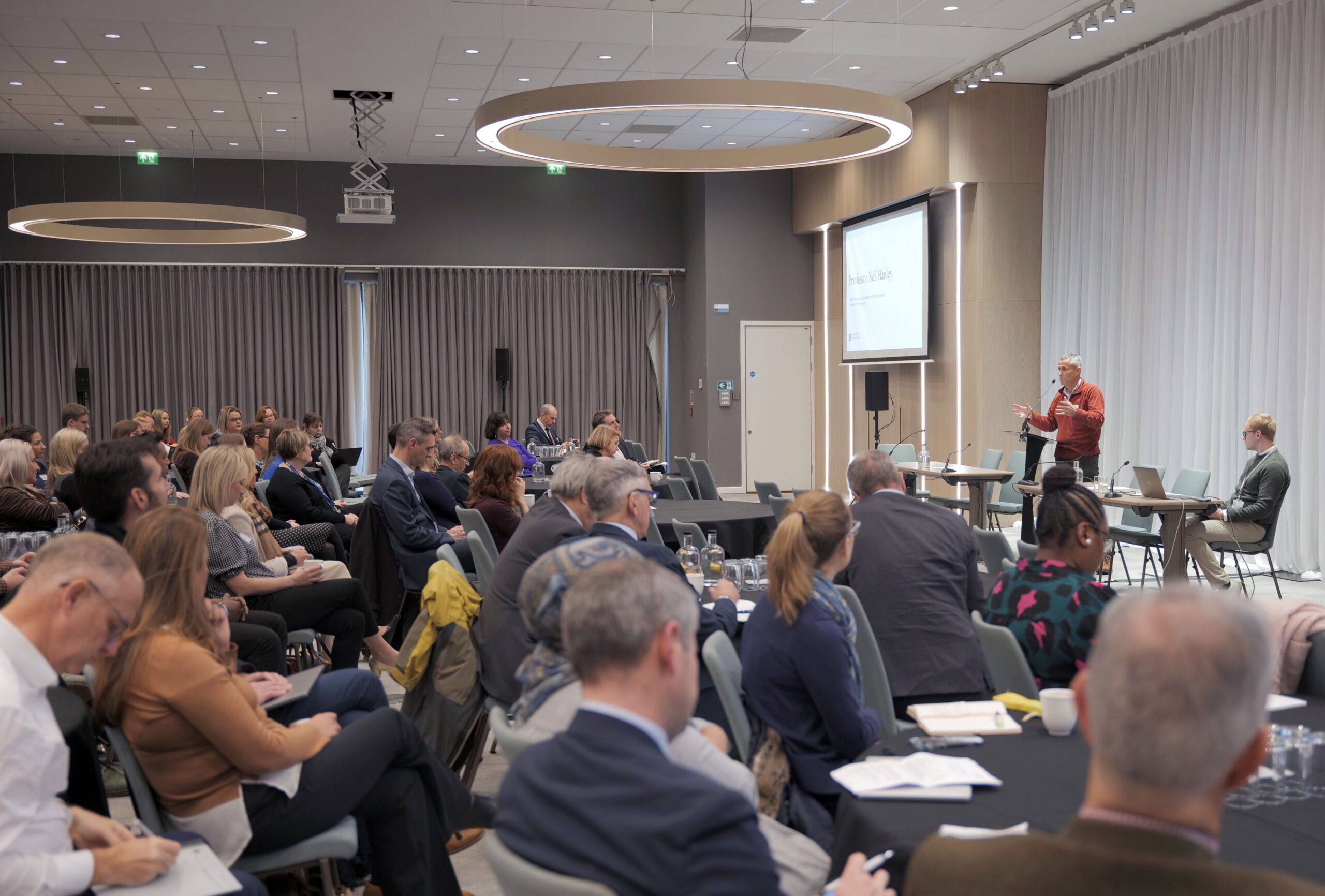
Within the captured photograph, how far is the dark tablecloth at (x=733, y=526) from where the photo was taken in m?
6.68

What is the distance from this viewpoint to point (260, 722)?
8.59 feet

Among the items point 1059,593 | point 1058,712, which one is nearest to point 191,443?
point 1059,593

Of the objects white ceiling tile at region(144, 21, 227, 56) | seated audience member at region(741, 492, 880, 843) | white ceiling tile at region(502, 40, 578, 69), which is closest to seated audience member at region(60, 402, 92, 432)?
white ceiling tile at region(144, 21, 227, 56)

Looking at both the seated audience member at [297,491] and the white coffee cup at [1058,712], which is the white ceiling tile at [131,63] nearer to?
the seated audience member at [297,491]

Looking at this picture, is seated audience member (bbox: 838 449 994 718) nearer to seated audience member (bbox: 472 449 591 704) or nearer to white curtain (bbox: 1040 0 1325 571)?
seated audience member (bbox: 472 449 591 704)

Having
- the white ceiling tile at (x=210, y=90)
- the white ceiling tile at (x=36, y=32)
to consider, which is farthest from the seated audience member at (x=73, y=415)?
the white ceiling tile at (x=210, y=90)

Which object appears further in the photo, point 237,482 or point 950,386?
point 950,386

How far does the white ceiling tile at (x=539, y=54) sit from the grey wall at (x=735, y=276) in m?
4.99

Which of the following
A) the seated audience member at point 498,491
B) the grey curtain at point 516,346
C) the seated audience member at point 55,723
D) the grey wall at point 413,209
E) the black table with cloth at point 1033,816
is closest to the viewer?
the black table with cloth at point 1033,816

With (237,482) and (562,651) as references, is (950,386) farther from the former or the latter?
(562,651)

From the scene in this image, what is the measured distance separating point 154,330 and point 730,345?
7.94 meters

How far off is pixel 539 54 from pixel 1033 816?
31.3ft

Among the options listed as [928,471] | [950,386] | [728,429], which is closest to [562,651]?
[928,471]

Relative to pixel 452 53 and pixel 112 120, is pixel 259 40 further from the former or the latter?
pixel 112 120
